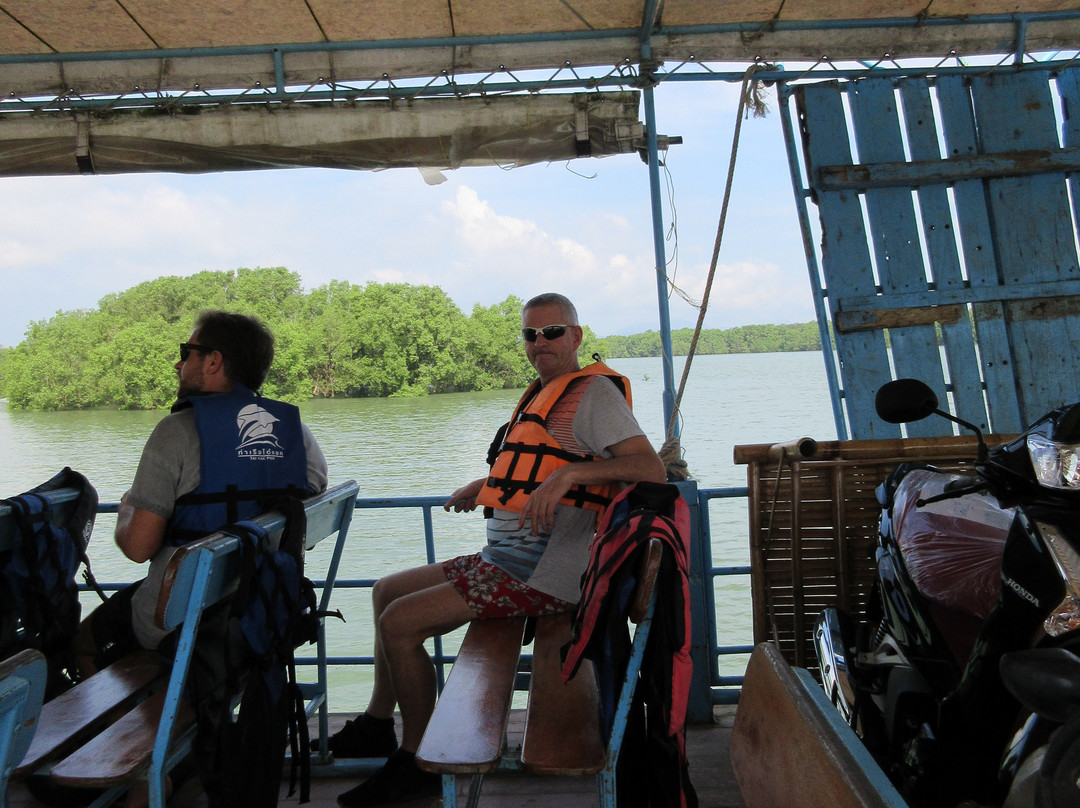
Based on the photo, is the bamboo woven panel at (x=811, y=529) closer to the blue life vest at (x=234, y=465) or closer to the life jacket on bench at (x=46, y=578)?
the blue life vest at (x=234, y=465)

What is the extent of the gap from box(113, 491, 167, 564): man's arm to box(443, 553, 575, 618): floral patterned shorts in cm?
87

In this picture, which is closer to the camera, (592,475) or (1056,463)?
(1056,463)

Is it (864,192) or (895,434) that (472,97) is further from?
(895,434)

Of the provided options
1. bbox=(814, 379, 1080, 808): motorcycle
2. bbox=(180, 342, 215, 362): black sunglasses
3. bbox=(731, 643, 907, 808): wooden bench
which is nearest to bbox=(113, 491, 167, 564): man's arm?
bbox=(180, 342, 215, 362): black sunglasses

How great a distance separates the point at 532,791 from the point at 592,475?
1113 mm

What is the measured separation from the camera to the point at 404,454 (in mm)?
24688

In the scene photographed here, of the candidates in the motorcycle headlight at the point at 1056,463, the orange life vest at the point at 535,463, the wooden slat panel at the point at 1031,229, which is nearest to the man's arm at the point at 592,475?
the orange life vest at the point at 535,463

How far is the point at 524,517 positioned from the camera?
8.33 feet

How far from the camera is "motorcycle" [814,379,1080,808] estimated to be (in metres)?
1.21

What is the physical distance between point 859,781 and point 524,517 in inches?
65.8

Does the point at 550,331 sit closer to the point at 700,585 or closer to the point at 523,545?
the point at 523,545

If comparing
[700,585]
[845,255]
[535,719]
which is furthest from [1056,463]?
[845,255]

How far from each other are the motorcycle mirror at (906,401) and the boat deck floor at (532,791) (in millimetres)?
1452

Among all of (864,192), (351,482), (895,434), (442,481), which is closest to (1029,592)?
(351,482)
